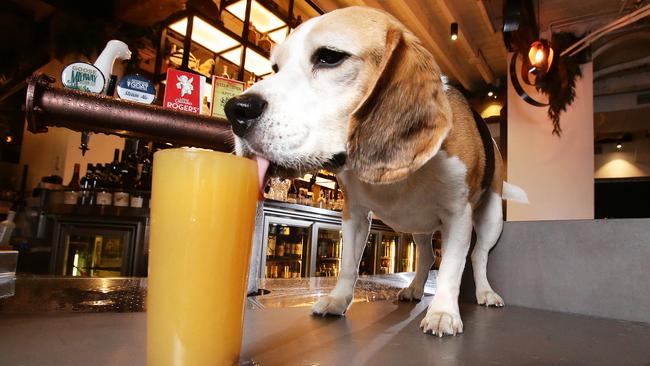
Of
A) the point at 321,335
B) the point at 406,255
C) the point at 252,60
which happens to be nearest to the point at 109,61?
the point at 321,335

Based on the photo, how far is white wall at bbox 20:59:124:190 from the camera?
4.77 meters

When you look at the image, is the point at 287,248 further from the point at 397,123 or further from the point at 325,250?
the point at 397,123

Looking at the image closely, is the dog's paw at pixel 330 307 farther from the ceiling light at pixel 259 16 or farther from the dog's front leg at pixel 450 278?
the ceiling light at pixel 259 16

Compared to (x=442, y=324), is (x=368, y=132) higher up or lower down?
higher up

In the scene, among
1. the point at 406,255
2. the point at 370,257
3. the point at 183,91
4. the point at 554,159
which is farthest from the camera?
the point at 406,255

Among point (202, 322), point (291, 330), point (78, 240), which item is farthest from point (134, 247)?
point (202, 322)

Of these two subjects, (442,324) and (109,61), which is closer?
(442,324)

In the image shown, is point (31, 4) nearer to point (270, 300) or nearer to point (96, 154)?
point (96, 154)

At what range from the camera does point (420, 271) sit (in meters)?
1.36

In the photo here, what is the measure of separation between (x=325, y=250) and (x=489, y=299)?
9.65 feet

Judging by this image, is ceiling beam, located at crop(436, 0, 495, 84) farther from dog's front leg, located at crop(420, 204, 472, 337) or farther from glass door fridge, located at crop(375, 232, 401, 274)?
dog's front leg, located at crop(420, 204, 472, 337)

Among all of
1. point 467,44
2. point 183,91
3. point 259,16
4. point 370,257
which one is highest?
point 467,44

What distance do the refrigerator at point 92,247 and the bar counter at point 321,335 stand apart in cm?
189

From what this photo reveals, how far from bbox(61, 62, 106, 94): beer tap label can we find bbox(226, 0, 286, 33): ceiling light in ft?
10.00
